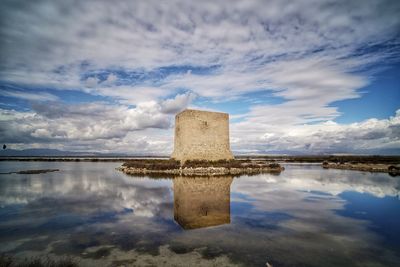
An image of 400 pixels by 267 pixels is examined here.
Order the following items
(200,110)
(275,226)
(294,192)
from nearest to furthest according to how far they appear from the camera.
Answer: (275,226)
(294,192)
(200,110)

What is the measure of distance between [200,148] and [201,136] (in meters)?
1.32

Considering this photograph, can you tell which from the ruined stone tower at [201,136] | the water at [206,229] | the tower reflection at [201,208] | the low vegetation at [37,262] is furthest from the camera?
the ruined stone tower at [201,136]

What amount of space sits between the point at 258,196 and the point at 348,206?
349 cm

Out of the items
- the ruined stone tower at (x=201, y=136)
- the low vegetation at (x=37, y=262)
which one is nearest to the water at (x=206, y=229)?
the low vegetation at (x=37, y=262)

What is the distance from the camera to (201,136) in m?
25.4

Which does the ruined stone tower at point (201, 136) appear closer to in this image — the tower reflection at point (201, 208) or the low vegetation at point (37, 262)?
the tower reflection at point (201, 208)

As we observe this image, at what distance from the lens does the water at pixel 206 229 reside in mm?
4504

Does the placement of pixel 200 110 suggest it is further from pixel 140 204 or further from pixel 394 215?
pixel 394 215

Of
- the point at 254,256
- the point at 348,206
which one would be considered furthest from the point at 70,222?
the point at 348,206

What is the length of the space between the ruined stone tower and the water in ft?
46.7

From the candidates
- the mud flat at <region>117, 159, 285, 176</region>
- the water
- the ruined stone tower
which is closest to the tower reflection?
the water

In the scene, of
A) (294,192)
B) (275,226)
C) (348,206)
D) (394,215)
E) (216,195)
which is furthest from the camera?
(294,192)

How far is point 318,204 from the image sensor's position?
919 centimetres

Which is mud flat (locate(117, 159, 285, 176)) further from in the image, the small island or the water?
the water
